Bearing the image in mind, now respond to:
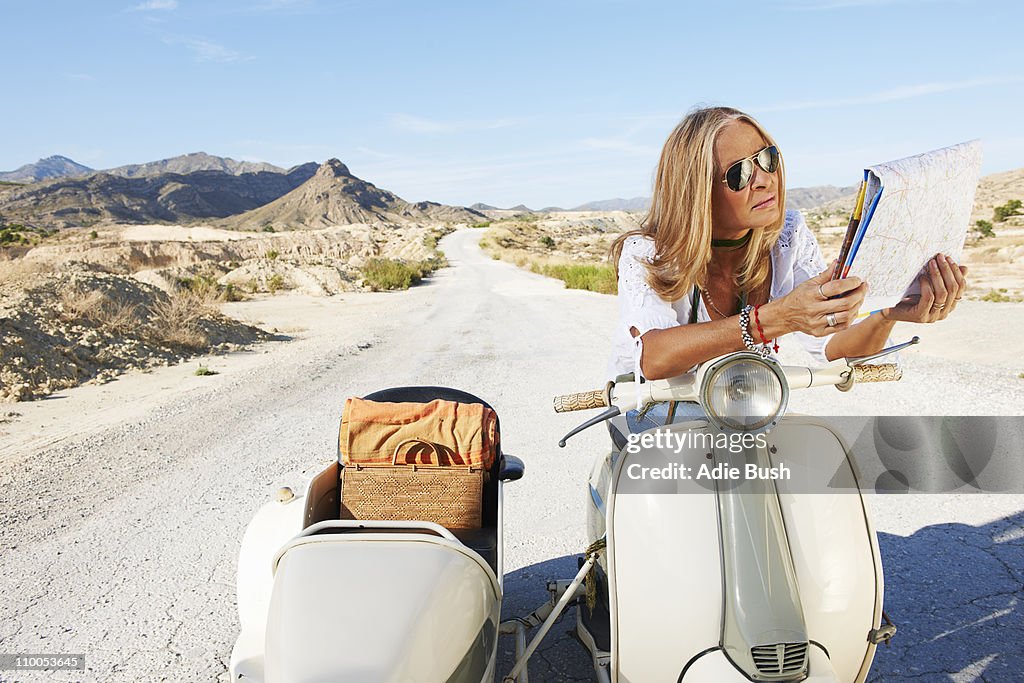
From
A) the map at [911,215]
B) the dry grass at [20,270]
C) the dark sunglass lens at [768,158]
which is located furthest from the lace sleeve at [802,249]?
the dry grass at [20,270]

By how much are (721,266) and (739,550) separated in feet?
2.85

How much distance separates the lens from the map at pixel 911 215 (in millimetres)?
1483

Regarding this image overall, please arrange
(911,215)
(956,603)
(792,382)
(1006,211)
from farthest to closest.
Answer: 1. (1006,211)
2. (956,603)
3. (792,382)
4. (911,215)

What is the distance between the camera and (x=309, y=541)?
1.82m

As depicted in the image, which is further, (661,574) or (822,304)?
(661,574)

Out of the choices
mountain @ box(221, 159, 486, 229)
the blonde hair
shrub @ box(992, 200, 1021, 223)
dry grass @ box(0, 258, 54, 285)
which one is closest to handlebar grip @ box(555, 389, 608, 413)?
the blonde hair

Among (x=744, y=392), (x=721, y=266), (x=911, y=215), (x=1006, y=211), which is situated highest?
(x=1006, y=211)

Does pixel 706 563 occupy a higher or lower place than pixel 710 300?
lower

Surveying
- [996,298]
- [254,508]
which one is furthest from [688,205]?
[996,298]

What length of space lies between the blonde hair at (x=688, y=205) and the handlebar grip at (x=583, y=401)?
0.33m

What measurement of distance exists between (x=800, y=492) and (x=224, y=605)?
2.71 m

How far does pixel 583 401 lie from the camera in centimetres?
207

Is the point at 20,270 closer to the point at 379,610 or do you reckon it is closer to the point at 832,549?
the point at 379,610

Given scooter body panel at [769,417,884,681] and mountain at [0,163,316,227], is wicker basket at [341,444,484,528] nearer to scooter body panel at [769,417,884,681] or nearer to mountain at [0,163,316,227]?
scooter body panel at [769,417,884,681]
